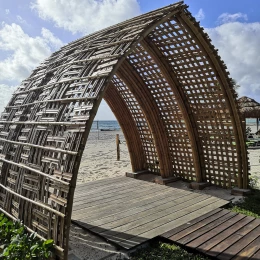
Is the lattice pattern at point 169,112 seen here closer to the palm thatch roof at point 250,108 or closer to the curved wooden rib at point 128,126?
the curved wooden rib at point 128,126

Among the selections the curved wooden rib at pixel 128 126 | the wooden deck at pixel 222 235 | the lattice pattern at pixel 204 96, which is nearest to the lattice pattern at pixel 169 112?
the lattice pattern at pixel 204 96

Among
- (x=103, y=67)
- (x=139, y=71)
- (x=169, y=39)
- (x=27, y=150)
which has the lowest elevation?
(x=27, y=150)

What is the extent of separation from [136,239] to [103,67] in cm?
208

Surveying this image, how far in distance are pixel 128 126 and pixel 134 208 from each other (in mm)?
2545

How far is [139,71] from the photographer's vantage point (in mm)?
5281

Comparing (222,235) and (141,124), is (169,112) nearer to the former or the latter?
(141,124)

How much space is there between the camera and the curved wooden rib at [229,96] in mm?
4082

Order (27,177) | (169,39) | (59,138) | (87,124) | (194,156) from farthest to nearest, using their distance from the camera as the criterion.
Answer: (194,156), (169,39), (27,177), (59,138), (87,124)

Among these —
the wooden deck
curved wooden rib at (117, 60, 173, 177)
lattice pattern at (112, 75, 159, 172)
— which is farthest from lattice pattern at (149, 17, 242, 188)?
the wooden deck

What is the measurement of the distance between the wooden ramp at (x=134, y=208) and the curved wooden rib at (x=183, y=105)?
0.67 m

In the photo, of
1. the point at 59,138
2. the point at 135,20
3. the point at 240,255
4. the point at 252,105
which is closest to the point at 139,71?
the point at 135,20

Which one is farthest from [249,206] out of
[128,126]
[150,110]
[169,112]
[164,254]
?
[128,126]

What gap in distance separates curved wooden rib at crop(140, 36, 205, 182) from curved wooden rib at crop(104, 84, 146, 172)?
4.99ft

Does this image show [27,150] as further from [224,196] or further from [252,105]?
[252,105]
